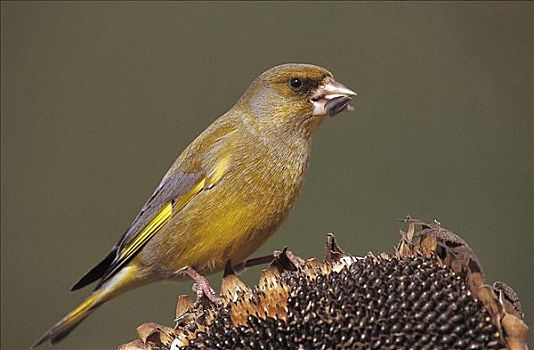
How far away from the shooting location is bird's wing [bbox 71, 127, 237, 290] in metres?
1.88

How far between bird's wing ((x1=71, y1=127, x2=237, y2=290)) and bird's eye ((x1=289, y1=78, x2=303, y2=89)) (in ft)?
0.55

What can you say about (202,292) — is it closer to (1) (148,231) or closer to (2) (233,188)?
(2) (233,188)

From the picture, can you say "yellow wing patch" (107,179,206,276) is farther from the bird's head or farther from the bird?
the bird's head

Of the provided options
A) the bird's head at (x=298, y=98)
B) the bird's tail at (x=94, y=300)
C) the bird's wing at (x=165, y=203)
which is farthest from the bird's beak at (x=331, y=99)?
the bird's tail at (x=94, y=300)

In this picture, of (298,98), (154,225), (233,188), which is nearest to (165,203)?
(154,225)

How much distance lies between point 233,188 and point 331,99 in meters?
0.26

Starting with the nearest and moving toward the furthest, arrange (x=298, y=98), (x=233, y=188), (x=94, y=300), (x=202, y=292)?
(x=202, y=292)
(x=233, y=188)
(x=298, y=98)
(x=94, y=300)

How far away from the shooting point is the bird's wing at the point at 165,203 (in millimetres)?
1882

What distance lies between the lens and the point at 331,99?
1.87 m

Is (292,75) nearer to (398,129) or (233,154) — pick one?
(233,154)

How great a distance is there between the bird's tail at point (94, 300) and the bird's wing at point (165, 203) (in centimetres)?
2

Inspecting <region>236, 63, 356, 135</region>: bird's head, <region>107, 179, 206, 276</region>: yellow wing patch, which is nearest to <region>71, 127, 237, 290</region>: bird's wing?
<region>107, 179, 206, 276</region>: yellow wing patch

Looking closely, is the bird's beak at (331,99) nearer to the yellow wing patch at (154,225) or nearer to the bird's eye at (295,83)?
the bird's eye at (295,83)

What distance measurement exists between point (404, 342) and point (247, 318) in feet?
0.77
